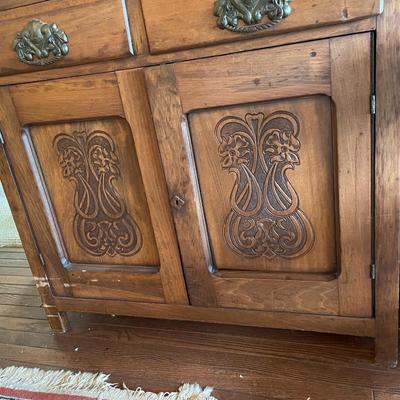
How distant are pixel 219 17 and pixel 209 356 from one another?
2.54ft

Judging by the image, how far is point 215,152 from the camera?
0.87 meters

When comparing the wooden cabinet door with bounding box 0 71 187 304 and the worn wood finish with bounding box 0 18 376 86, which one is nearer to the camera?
the worn wood finish with bounding box 0 18 376 86

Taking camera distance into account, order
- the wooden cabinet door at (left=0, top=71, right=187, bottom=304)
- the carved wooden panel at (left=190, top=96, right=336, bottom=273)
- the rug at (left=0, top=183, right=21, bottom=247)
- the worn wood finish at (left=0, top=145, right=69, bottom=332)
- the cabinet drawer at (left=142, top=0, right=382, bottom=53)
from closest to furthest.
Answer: the cabinet drawer at (left=142, top=0, right=382, bottom=53), the carved wooden panel at (left=190, top=96, right=336, bottom=273), the wooden cabinet door at (left=0, top=71, right=187, bottom=304), the worn wood finish at (left=0, top=145, right=69, bottom=332), the rug at (left=0, top=183, right=21, bottom=247)

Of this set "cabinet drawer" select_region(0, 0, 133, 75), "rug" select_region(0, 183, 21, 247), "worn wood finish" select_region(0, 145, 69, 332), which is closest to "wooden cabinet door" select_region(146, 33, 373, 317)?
"cabinet drawer" select_region(0, 0, 133, 75)

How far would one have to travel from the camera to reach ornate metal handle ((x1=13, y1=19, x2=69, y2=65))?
85cm

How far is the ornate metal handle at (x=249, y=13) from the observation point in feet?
2.33

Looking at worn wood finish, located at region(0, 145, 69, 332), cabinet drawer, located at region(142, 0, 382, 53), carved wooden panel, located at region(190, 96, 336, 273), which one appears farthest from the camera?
worn wood finish, located at region(0, 145, 69, 332)

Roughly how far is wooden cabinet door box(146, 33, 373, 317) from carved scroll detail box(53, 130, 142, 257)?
0.14 meters

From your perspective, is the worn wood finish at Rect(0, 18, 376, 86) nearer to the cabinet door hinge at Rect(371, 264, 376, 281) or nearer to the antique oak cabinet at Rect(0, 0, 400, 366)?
the antique oak cabinet at Rect(0, 0, 400, 366)

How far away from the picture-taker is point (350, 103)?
0.75 m

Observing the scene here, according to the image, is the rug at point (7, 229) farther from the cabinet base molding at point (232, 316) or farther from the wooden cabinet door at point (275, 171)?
the wooden cabinet door at point (275, 171)

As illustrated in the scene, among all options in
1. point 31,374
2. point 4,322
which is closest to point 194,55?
point 31,374

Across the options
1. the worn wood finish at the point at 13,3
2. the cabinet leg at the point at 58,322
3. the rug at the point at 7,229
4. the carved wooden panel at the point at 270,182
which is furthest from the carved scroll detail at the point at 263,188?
the rug at the point at 7,229

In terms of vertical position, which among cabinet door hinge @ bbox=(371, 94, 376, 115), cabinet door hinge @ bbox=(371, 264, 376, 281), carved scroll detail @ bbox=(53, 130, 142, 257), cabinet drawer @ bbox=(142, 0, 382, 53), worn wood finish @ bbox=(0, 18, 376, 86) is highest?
cabinet drawer @ bbox=(142, 0, 382, 53)
